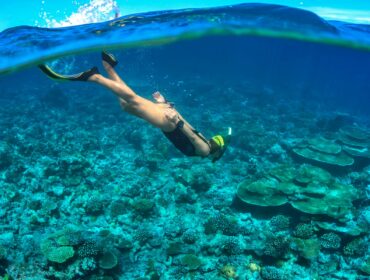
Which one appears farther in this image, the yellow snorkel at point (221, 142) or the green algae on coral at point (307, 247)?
the green algae on coral at point (307, 247)

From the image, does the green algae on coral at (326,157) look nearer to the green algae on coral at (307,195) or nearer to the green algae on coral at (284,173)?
the green algae on coral at (307,195)

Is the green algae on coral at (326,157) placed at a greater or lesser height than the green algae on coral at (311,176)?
lesser

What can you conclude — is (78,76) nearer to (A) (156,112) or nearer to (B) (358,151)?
(A) (156,112)

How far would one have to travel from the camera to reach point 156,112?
243 inches

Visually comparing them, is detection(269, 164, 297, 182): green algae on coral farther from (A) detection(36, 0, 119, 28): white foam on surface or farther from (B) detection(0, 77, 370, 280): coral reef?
(A) detection(36, 0, 119, 28): white foam on surface

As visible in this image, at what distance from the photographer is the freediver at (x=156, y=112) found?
605cm

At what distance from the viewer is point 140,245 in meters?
8.77

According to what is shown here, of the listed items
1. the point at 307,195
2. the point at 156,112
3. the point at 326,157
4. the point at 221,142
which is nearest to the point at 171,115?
the point at 156,112

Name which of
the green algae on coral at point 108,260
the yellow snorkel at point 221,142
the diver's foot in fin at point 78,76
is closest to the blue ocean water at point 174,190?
the green algae on coral at point 108,260

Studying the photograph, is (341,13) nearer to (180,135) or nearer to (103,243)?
(180,135)

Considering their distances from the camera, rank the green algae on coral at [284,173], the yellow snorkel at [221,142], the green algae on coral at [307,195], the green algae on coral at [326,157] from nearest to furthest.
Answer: the yellow snorkel at [221,142] < the green algae on coral at [307,195] < the green algae on coral at [284,173] < the green algae on coral at [326,157]

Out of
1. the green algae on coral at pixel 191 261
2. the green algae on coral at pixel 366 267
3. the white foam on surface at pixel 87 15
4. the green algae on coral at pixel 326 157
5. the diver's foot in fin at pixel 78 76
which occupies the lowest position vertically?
the green algae on coral at pixel 366 267

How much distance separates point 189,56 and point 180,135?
6001cm

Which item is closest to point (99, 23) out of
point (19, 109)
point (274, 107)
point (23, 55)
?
point (23, 55)
